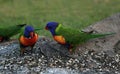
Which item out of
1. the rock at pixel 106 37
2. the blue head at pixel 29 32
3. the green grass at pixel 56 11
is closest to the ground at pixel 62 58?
the rock at pixel 106 37

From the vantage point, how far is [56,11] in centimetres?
1191

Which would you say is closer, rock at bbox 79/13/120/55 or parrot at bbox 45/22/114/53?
parrot at bbox 45/22/114/53

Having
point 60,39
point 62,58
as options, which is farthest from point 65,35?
point 62,58

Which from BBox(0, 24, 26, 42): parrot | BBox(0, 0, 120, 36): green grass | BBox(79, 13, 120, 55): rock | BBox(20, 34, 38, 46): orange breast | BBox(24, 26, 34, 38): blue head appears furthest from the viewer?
BBox(0, 0, 120, 36): green grass

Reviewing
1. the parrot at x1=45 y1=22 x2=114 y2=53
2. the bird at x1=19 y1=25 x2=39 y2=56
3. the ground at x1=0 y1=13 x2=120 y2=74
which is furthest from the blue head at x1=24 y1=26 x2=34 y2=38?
the ground at x1=0 y1=13 x2=120 y2=74

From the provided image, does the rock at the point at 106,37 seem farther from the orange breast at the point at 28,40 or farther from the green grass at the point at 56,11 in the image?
the green grass at the point at 56,11

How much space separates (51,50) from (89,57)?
65 centimetres

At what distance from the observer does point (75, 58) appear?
20.3 ft

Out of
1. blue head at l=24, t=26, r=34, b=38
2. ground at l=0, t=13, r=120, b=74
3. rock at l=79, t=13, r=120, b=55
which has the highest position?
blue head at l=24, t=26, r=34, b=38

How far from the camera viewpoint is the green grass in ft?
35.9

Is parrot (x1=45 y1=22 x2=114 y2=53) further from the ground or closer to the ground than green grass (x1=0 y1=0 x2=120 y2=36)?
further from the ground

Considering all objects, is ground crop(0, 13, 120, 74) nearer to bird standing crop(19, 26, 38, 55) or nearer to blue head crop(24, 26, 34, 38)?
bird standing crop(19, 26, 38, 55)

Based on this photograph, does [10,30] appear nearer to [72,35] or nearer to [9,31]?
[9,31]

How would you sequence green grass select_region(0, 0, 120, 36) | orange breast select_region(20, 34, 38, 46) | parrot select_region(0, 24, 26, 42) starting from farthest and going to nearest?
green grass select_region(0, 0, 120, 36), parrot select_region(0, 24, 26, 42), orange breast select_region(20, 34, 38, 46)
